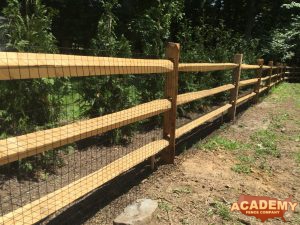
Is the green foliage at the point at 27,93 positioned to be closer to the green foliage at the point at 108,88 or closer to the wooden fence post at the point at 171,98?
the green foliage at the point at 108,88

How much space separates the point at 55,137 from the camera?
2635 mm

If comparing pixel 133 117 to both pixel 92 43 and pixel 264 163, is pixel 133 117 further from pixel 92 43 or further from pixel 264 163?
pixel 92 43

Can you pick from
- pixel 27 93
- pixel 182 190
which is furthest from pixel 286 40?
pixel 27 93

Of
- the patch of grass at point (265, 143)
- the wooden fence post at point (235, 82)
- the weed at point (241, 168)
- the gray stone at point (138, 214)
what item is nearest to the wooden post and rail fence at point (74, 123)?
the gray stone at point (138, 214)

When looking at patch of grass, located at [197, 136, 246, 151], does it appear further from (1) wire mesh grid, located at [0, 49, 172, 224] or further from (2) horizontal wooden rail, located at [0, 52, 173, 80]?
(2) horizontal wooden rail, located at [0, 52, 173, 80]

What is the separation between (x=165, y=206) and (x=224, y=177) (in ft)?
4.07

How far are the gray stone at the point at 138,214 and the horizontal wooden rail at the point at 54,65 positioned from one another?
4.45 ft

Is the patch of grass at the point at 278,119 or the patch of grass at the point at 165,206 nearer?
the patch of grass at the point at 165,206

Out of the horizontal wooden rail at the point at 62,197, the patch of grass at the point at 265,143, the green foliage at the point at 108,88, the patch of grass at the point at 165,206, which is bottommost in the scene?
the patch of grass at the point at 265,143

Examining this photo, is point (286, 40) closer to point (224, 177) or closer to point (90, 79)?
point (90, 79)

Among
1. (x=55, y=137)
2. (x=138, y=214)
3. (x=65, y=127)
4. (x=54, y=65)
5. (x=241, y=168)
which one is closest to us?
(x=54, y=65)

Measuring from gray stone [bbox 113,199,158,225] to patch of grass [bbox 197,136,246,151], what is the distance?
245cm

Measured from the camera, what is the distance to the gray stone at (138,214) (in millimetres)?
3059

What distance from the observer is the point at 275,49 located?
1952 centimetres
